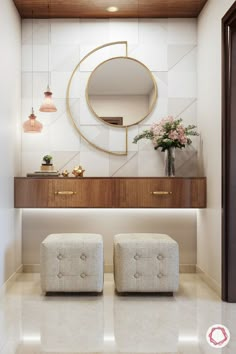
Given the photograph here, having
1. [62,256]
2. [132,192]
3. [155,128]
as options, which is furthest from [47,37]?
[62,256]

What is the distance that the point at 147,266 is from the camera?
320cm

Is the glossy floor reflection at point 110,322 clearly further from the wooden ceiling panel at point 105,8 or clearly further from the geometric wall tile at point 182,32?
the wooden ceiling panel at point 105,8

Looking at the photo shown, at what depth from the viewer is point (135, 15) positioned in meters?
3.98

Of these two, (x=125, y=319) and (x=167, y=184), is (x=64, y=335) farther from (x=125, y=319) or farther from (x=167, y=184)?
(x=167, y=184)

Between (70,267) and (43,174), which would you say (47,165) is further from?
(70,267)

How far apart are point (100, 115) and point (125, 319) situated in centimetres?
206

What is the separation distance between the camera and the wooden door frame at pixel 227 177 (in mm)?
3020

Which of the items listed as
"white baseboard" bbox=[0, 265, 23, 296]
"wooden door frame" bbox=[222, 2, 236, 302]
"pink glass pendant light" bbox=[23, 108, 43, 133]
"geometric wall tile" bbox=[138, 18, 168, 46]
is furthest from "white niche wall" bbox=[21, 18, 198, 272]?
"wooden door frame" bbox=[222, 2, 236, 302]

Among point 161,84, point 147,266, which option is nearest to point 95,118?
point 161,84

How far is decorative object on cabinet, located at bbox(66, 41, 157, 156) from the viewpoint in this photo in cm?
398

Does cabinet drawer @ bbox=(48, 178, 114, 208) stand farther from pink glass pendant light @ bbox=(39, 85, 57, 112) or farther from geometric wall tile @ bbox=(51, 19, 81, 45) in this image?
geometric wall tile @ bbox=(51, 19, 81, 45)

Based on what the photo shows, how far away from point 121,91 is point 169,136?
26.8 inches

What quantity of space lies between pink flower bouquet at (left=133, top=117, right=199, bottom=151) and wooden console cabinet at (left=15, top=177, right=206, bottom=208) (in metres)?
0.36

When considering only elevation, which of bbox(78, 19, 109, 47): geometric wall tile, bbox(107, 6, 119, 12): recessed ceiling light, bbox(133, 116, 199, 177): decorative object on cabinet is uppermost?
bbox(107, 6, 119, 12): recessed ceiling light
